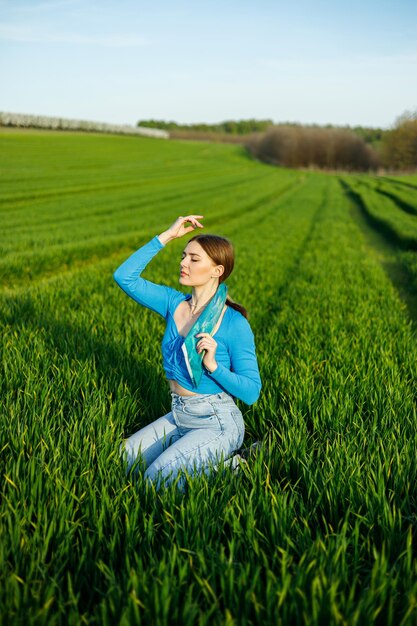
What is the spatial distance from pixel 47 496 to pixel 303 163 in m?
98.4

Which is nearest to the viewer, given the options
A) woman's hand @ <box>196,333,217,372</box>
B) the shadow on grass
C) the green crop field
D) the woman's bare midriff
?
the green crop field

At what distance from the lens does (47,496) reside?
7.81 ft

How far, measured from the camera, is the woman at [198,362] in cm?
276

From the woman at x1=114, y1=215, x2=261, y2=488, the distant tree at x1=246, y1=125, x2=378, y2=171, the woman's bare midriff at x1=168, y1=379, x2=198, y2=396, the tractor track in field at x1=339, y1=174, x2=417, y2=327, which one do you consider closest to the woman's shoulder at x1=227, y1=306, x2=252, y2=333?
the woman at x1=114, y1=215, x2=261, y2=488

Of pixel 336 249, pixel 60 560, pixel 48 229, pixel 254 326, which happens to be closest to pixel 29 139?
A: pixel 48 229

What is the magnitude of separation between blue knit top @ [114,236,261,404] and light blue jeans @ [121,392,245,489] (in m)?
0.11

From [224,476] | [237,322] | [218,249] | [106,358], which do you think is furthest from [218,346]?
[106,358]

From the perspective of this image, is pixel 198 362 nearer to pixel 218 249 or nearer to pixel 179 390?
pixel 179 390

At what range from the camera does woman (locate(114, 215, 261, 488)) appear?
2758mm

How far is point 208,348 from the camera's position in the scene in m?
2.59

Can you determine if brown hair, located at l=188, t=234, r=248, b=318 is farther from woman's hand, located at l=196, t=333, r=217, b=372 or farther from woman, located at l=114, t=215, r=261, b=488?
woman's hand, located at l=196, t=333, r=217, b=372

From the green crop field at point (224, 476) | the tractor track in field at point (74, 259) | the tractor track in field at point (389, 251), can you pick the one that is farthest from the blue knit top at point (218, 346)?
the tractor track in field at point (74, 259)

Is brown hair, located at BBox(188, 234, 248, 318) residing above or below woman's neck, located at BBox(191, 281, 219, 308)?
above

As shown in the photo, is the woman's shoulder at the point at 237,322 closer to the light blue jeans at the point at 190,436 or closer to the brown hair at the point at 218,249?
the brown hair at the point at 218,249
